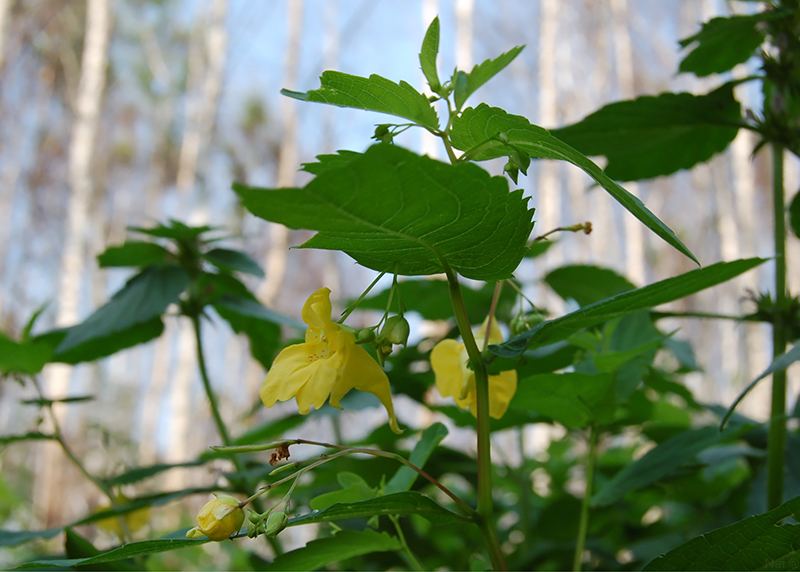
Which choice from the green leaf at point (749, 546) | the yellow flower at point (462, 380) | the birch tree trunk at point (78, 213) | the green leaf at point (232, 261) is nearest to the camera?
the green leaf at point (749, 546)

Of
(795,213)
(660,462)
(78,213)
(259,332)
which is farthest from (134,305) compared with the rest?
(78,213)

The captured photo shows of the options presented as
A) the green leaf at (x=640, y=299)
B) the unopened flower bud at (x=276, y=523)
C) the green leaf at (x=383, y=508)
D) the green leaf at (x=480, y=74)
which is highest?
the green leaf at (x=480, y=74)

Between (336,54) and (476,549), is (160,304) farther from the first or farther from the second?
(336,54)

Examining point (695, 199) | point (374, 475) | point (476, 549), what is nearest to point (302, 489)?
point (374, 475)

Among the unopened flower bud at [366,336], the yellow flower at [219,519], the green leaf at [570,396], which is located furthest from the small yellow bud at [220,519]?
the green leaf at [570,396]

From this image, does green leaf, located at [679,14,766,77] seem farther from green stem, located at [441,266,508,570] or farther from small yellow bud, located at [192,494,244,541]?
small yellow bud, located at [192,494,244,541]

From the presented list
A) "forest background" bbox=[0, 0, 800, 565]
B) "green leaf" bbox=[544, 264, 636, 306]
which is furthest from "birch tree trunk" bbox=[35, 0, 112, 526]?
"green leaf" bbox=[544, 264, 636, 306]

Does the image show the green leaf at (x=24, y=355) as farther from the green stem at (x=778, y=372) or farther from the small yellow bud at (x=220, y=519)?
the green stem at (x=778, y=372)
